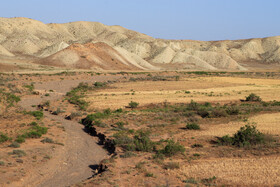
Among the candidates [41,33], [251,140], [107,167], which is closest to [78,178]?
[107,167]

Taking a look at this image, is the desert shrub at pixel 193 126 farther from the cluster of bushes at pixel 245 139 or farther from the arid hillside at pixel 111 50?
the arid hillside at pixel 111 50

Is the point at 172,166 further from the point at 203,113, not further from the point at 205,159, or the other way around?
the point at 203,113

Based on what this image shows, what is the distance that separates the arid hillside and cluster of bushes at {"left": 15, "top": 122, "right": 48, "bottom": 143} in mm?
72702

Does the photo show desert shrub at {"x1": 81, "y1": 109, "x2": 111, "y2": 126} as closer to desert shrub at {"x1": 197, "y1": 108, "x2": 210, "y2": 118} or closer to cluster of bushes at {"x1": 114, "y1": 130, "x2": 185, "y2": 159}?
cluster of bushes at {"x1": 114, "y1": 130, "x2": 185, "y2": 159}

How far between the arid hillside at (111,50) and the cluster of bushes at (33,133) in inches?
2862

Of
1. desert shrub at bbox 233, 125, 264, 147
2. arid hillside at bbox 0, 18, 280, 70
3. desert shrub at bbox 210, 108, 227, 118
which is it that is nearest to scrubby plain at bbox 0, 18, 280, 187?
desert shrub at bbox 233, 125, 264, 147

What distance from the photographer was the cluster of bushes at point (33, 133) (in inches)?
787

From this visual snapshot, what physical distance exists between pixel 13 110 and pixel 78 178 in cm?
1706

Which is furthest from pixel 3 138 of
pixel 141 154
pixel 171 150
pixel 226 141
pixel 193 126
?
pixel 226 141

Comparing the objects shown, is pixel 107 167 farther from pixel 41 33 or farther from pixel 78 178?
pixel 41 33

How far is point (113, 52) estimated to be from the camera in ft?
363

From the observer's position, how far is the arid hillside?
103 meters

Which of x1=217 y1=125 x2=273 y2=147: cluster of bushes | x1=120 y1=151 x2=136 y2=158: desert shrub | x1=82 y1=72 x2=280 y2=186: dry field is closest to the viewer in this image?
x1=82 y1=72 x2=280 y2=186: dry field

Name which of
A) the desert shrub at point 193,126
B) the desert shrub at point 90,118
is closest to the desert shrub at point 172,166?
the desert shrub at point 193,126
